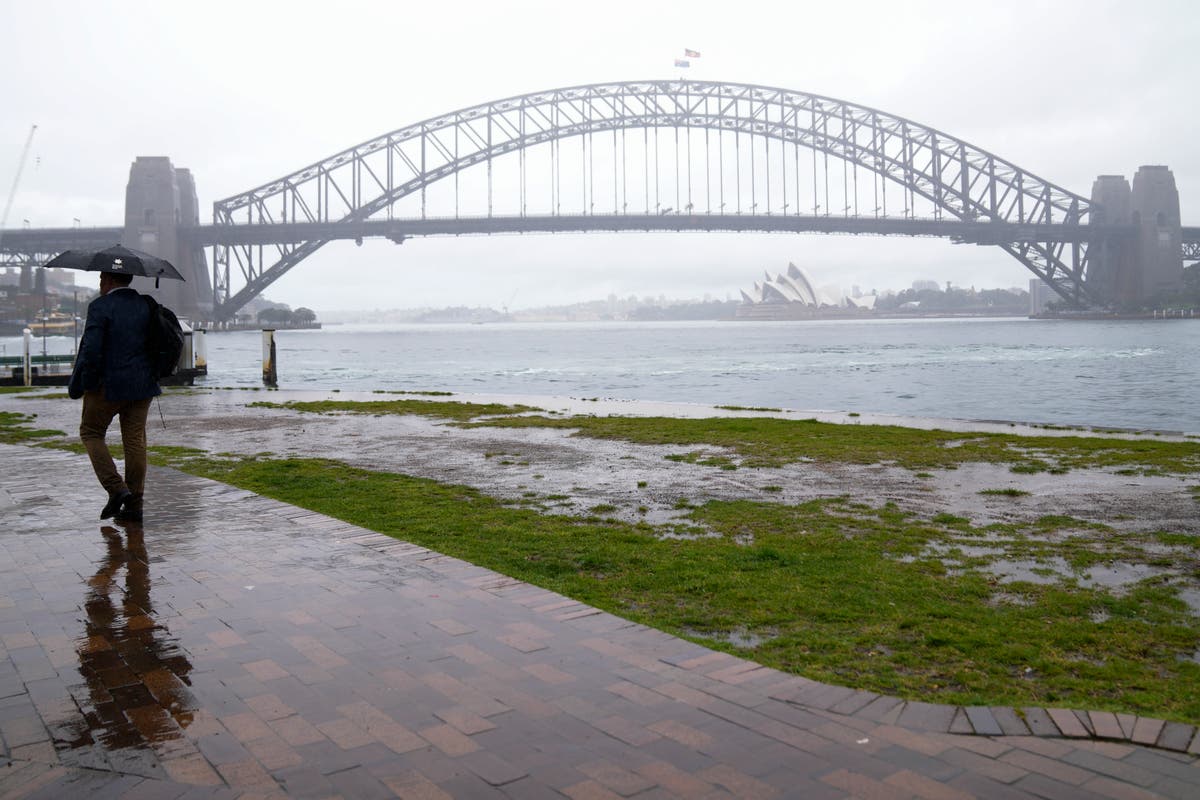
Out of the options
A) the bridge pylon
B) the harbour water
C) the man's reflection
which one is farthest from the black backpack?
the bridge pylon

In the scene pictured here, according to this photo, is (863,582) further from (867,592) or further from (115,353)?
(115,353)

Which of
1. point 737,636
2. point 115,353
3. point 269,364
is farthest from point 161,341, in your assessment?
point 269,364

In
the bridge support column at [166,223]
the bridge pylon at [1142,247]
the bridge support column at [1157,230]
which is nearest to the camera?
the bridge support column at [166,223]

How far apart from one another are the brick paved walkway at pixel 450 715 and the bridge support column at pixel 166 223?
259 ft

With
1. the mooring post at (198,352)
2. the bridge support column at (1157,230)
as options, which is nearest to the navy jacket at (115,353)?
the mooring post at (198,352)

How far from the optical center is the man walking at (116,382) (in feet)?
17.8

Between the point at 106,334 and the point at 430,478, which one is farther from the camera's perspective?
the point at 430,478

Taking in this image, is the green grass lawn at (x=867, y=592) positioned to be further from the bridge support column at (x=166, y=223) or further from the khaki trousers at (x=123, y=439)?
the bridge support column at (x=166, y=223)

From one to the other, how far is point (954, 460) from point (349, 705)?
697 centimetres

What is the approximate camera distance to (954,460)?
858cm

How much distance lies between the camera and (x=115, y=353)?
5.46 metres

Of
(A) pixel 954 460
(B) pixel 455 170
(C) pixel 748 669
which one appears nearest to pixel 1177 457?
(A) pixel 954 460

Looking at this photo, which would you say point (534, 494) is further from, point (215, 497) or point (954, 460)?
point (954, 460)

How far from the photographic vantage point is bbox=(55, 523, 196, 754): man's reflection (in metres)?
2.63
